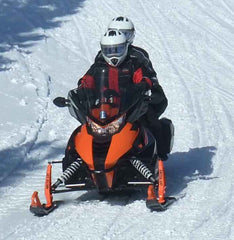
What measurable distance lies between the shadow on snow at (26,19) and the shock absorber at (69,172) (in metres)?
6.68

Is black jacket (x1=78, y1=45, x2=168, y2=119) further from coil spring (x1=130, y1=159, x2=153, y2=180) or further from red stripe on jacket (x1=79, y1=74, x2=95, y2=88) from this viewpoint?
coil spring (x1=130, y1=159, x2=153, y2=180)

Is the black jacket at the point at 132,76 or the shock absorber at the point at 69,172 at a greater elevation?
the black jacket at the point at 132,76

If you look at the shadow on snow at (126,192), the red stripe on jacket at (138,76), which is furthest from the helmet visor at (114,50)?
the shadow on snow at (126,192)

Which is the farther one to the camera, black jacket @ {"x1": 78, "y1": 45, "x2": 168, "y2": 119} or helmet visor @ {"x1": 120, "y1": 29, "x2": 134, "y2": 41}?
helmet visor @ {"x1": 120, "y1": 29, "x2": 134, "y2": 41}

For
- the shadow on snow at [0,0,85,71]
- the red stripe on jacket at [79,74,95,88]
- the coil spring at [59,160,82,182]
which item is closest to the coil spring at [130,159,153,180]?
the coil spring at [59,160,82,182]

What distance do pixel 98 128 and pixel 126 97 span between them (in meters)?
0.52

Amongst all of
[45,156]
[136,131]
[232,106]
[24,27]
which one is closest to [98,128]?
[136,131]

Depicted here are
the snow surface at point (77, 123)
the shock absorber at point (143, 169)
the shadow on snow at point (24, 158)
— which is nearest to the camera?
the snow surface at point (77, 123)

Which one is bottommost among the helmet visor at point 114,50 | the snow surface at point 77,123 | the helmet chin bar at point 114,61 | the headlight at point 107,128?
the snow surface at point 77,123

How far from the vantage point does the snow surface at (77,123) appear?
7547mm

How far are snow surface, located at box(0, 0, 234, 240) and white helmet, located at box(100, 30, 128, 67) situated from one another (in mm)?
1520

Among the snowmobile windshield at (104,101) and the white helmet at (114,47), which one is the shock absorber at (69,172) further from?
the white helmet at (114,47)

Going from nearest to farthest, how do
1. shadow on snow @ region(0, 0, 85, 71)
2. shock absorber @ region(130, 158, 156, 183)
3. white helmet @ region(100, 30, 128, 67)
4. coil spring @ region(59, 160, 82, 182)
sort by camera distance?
shock absorber @ region(130, 158, 156, 183) → coil spring @ region(59, 160, 82, 182) → white helmet @ region(100, 30, 128, 67) → shadow on snow @ region(0, 0, 85, 71)

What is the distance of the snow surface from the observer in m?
7.55
